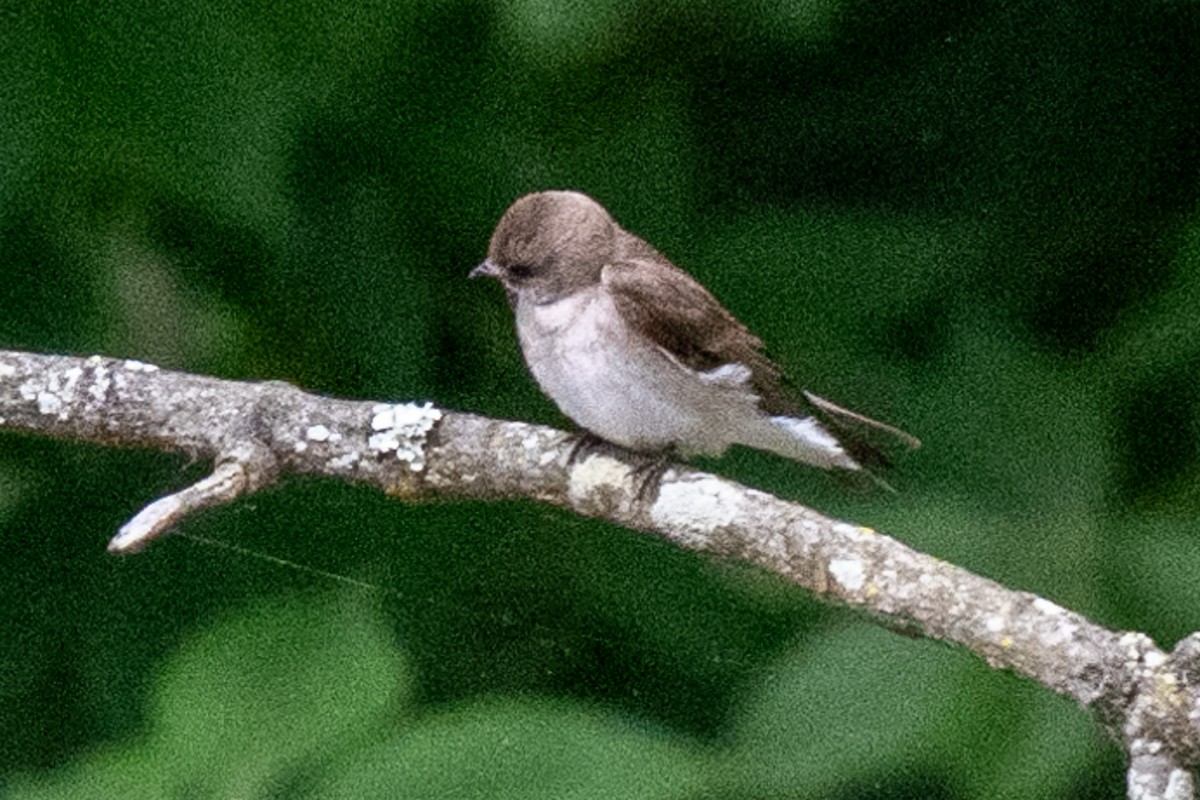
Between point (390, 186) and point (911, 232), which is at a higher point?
point (911, 232)

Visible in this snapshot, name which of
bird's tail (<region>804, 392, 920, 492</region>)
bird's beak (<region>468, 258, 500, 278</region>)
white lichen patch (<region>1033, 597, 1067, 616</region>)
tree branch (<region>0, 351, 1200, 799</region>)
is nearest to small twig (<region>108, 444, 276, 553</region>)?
tree branch (<region>0, 351, 1200, 799</region>)

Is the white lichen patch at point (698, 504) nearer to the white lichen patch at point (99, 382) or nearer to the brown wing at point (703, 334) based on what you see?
→ the brown wing at point (703, 334)

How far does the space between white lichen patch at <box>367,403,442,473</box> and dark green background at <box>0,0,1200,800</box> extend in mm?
11

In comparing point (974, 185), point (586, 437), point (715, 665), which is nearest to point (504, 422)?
point (586, 437)

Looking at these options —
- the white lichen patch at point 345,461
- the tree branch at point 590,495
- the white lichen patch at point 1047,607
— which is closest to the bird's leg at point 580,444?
the tree branch at point 590,495

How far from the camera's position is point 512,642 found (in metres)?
0.88

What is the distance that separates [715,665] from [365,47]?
14.2 inches

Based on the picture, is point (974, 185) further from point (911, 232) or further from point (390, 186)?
point (390, 186)

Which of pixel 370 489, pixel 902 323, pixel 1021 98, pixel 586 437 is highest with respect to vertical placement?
pixel 1021 98

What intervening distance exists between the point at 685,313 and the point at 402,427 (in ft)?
0.52

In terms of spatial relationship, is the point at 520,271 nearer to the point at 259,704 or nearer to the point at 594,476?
the point at 594,476

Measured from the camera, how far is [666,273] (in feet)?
2.81

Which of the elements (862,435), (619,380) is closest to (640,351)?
(619,380)

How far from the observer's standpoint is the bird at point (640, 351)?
845 mm
